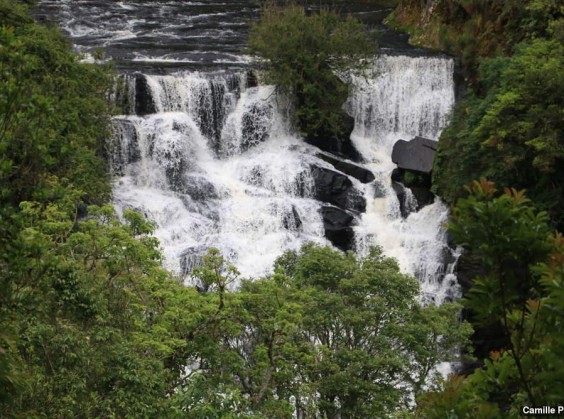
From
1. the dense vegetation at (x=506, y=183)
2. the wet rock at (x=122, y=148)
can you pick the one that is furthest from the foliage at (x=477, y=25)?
the wet rock at (x=122, y=148)

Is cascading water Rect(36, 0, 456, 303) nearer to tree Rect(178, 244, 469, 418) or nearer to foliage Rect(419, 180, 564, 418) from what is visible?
tree Rect(178, 244, 469, 418)

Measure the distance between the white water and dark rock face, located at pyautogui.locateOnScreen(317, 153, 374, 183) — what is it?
1.02 feet

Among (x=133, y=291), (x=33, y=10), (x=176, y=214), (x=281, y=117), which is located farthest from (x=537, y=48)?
(x=33, y=10)

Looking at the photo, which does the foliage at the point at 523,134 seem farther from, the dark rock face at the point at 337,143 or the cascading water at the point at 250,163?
the dark rock face at the point at 337,143

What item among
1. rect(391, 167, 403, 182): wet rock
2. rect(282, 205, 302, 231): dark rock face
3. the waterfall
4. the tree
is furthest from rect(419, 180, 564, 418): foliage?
rect(391, 167, 403, 182): wet rock

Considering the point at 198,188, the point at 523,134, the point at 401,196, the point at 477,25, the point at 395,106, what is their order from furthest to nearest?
1. the point at 477,25
2. the point at 395,106
3. the point at 401,196
4. the point at 198,188
5. the point at 523,134

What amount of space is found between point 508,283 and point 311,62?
22.8 meters

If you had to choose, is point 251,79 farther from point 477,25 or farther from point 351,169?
point 477,25

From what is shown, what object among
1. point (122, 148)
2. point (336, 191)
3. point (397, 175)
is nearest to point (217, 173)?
point (122, 148)

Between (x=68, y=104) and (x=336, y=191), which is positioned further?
(x=336, y=191)

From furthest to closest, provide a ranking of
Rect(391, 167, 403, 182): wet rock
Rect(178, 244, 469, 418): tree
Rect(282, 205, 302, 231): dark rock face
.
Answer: Rect(391, 167, 403, 182): wet rock, Rect(282, 205, 302, 231): dark rock face, Rect(178, 244, 469, 418): tree

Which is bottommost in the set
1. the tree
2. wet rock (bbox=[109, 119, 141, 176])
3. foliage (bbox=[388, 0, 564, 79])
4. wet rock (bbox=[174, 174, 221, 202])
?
wet rock (bbox=[174, 174, 221, 202])

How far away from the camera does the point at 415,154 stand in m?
25.4

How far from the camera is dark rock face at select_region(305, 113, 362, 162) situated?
27.1 meters
